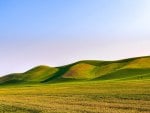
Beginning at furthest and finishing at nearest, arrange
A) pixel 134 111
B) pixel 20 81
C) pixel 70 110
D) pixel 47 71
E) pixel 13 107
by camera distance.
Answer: pixel 47 71
pixel 20 81
pixel 13 107
pixel 70 110
pixel 134 111

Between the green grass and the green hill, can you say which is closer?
the green grass

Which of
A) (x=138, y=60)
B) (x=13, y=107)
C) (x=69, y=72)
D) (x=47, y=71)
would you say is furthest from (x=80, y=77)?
(x=13, y=107)

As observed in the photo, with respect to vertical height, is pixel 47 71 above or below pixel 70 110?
above

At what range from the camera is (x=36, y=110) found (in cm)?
Answer: 3014

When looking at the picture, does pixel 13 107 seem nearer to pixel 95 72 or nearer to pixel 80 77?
pixel 80 77

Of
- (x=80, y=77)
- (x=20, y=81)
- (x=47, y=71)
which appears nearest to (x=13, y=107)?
(x=80, y=77)

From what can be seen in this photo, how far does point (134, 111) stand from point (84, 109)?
4.20 m

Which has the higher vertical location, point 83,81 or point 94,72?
point 94,72

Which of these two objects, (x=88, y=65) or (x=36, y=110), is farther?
(x=88, y=65)

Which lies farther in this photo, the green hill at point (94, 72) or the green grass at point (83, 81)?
the green hill at point (94, 72)

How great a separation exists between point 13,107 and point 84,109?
7.39m

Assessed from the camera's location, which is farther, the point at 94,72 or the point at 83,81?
the point at 94,72

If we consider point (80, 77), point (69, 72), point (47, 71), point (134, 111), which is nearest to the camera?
point (134, 111)

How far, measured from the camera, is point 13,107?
33812 millimetres
